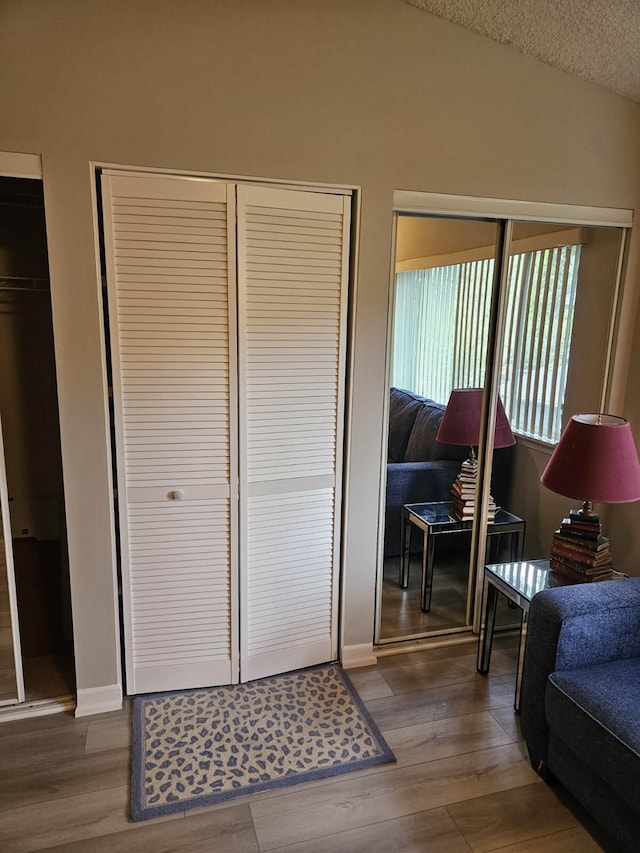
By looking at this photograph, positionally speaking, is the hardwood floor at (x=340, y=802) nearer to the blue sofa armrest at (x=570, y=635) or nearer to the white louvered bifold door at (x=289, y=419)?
the blue sofa armrest at (x=570, y=635)

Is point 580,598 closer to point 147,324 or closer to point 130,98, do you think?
point 147,324

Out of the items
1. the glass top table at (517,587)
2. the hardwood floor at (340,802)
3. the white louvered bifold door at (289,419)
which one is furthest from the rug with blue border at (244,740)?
the glass top table at (517,587)

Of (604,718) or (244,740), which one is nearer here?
(604,718)

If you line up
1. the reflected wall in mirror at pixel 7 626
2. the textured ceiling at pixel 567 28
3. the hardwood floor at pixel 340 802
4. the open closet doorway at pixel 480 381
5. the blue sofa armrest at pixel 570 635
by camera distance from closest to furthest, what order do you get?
the hardwood floor at pixel 340 802
the blue sofa armrest at pixel 570 635
the textured ceiling at pixel 567 28
the reflected wall in mirror at pixel 7 626
the open closet doorway at pixel 480 381

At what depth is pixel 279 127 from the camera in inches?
83.4

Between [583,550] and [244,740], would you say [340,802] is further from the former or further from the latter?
[583,550]

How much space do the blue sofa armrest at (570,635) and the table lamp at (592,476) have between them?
0.25 metres

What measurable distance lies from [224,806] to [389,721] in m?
0.72

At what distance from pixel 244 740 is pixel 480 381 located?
1853mm

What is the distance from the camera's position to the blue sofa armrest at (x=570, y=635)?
1.89 metres

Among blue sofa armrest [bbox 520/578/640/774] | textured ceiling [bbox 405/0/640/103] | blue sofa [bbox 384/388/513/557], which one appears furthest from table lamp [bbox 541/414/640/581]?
textured ceiling [bbox 405/0/640/103]

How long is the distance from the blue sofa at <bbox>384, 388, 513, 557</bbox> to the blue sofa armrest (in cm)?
91

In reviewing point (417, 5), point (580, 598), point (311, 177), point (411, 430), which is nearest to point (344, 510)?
point (411, 430)

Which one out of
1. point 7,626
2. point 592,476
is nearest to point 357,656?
point 592,476
